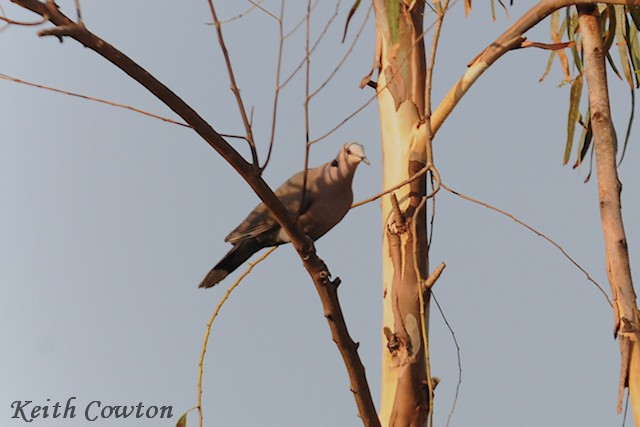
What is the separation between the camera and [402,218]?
316 cm

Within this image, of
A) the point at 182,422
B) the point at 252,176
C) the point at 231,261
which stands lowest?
the point at 182,422

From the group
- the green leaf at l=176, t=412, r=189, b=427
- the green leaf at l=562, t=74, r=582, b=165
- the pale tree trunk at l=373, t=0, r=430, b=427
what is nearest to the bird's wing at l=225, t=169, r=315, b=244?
the pale tree trunk at l=373, t=0, r=430, b=427

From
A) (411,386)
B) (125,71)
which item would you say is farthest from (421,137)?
(125,71)

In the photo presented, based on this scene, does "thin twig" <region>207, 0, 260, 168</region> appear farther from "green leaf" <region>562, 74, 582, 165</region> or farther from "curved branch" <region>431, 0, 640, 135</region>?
"green leaf" <region>562, 74, 582, 165</region>

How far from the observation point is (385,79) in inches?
139

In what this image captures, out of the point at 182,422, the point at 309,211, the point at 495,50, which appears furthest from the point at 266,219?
the point at 182,422

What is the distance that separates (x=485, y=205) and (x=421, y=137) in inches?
33.2

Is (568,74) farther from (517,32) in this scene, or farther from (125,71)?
(125,71)

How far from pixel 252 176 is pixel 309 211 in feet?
4.72

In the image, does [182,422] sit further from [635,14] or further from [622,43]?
[622,43]

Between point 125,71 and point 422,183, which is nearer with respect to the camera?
point 125,71

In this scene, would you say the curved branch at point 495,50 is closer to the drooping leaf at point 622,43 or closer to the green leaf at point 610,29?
the green leaf at point 610,29

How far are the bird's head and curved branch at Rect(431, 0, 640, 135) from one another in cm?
56

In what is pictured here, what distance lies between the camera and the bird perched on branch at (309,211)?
3.67 m
